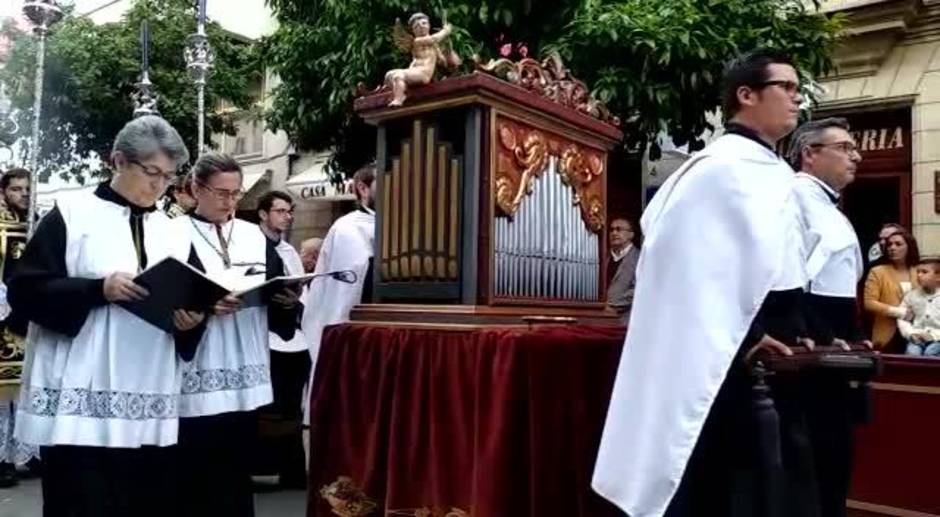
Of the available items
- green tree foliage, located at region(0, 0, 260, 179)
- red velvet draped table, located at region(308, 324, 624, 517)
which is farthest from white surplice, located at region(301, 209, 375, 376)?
green tree foliage, located at region(0, 0, 260, 179)

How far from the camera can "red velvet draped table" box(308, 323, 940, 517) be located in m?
3.21

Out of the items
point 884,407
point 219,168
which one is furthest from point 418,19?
point 884,407

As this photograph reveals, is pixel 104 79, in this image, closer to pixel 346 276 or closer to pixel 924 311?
pixel 346 276

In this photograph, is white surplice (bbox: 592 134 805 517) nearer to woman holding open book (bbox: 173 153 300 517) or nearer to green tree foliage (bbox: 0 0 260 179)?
woman holding open book (bbox: 173 153 300 517)

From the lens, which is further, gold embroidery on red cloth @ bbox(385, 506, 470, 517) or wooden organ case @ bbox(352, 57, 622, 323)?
wooden organ case @ bbox(352, 57, 622, 323)

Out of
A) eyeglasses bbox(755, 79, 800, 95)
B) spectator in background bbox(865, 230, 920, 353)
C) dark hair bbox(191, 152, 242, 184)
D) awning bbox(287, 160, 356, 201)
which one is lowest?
spectator in background bbox(865, 230, 920, 353)

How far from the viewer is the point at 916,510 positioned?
4.23 meters

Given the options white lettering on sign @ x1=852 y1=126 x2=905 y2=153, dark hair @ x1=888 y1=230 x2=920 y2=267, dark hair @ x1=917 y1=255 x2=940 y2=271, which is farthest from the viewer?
white lettering on sign @ x1=852 y1=126 x2=905 y2=153

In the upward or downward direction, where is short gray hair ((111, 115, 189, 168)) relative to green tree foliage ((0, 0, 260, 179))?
downward

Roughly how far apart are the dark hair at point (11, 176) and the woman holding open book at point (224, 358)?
293 cm

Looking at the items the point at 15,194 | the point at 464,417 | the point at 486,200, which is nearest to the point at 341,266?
the point at 486,200

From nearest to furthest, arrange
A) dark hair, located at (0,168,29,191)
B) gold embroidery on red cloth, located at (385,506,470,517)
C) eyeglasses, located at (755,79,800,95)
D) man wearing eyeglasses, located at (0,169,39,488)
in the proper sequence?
eyeglasses, located at (755,79,800,95)
gold embroidery on red cloth, located at (385,506,470,517)
man wearing eyeglasses, located at (0,169,39,488)
dark hair, located at (0,168,29,191)

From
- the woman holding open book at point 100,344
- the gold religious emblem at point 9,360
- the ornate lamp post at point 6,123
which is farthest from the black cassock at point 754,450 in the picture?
the ornate lamp post at point 6,123

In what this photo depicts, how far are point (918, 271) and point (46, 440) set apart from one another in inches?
218
